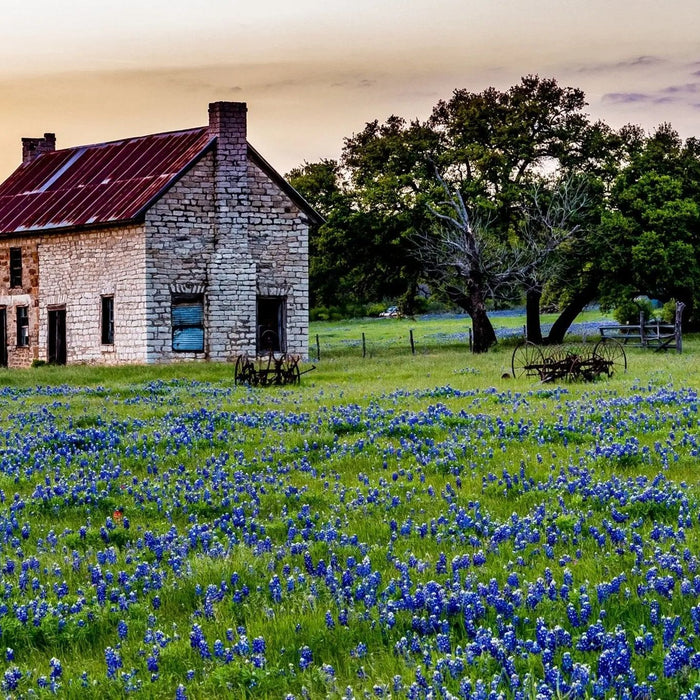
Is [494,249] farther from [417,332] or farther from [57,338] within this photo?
[417,332]

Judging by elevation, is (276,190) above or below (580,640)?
above

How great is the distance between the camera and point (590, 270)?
49.2m

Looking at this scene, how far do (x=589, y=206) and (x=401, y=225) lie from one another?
8.60 metres

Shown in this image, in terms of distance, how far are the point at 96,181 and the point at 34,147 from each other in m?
8.76

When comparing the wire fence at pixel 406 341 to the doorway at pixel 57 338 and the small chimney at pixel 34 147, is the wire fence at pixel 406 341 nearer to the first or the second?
the doorway at pixel 57 338

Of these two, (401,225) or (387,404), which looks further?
(401,225)

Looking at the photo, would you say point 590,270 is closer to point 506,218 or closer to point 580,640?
point 506,218

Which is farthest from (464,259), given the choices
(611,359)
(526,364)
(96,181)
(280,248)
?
(611,359)

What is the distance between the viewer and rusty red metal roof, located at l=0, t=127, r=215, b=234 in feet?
126

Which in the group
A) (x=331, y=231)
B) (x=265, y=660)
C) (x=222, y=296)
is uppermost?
(x=331, y=231)

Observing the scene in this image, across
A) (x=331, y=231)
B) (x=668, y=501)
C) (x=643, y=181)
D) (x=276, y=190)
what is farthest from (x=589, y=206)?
(x=668, y=501)

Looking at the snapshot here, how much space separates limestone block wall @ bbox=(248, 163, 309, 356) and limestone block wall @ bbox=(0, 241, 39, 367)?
10387 millimetres

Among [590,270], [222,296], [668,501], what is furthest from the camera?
[590,270]

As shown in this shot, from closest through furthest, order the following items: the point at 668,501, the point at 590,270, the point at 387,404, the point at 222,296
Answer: the point at 668,501
the point at 387,404
the point at 222,296
the point at 590,270
